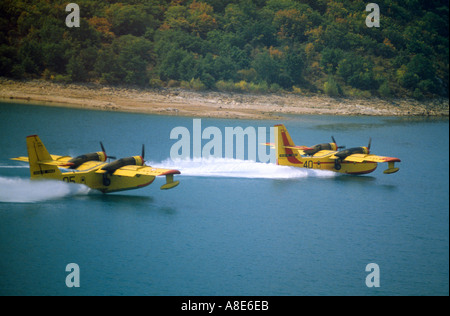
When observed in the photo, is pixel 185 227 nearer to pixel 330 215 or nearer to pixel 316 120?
pixel 330 215

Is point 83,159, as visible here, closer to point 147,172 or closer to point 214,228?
point 147,172

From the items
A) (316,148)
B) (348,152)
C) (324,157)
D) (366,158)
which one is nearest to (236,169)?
(316,148)

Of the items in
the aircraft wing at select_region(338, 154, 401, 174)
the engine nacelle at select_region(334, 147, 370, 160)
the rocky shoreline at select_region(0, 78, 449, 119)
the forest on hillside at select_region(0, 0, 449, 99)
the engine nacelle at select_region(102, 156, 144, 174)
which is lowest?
the aircraft wing at select_region(338, 154, 401, 174)

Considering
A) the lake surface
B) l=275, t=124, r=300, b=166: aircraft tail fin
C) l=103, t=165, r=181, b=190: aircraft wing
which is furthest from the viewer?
l=275, t=124, r=300, b=166: aircraft tail fin

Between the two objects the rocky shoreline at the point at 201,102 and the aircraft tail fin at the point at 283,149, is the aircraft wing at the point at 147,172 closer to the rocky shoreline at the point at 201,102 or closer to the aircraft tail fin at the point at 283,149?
the aircraft tail fin at the point at 283,149

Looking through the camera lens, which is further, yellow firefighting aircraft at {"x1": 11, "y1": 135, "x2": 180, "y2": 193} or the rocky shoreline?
the rocky shoreline

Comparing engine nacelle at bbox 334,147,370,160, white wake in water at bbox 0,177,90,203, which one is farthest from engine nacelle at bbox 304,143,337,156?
white wake in water at bbox 0,177,90,203

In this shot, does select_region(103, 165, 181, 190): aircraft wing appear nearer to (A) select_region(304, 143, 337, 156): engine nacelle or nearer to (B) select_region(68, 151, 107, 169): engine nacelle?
(B) select_region(68, 151, 107, 169): engine nacelle
